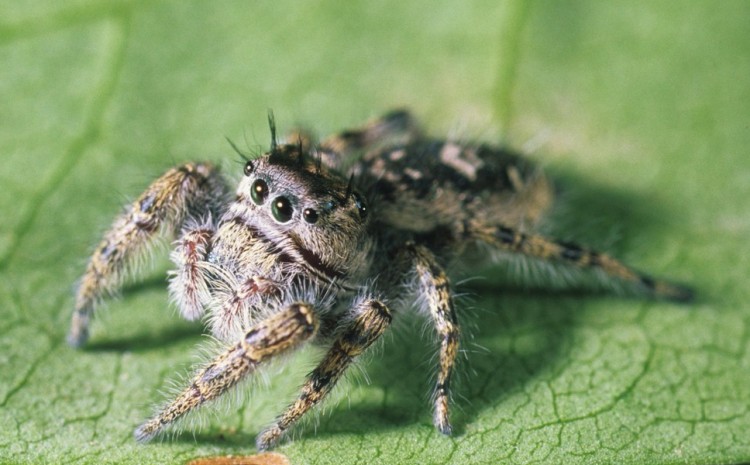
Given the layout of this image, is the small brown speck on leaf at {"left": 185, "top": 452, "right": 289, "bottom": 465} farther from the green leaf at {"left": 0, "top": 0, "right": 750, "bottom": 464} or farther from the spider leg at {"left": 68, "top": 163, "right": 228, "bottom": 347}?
the spider leg at {"left": 68, "top": 163, "right": 228, "bottom": 347}

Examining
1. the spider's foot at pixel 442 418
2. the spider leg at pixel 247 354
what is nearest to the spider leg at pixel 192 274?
the spider leg at pixel 247 354

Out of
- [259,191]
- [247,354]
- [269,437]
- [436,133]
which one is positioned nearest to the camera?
[247,354]

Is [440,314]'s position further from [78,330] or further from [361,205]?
[78,330]

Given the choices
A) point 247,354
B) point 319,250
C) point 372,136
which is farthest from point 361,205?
point 372,136

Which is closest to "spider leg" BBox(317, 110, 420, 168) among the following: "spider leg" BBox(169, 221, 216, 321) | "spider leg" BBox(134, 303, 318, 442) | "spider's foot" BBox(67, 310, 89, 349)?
"spider leg" BBox(169, 221, 216, 321)

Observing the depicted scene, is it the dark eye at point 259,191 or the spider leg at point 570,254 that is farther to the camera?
the spider leg at point 570,254

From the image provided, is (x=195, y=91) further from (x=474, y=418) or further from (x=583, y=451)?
(x=583, y=451)

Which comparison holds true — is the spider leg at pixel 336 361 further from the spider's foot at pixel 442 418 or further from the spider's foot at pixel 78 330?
the spider's foot at pixel 78 330

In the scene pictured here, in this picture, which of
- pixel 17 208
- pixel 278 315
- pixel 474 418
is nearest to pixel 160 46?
pixel 17 208
